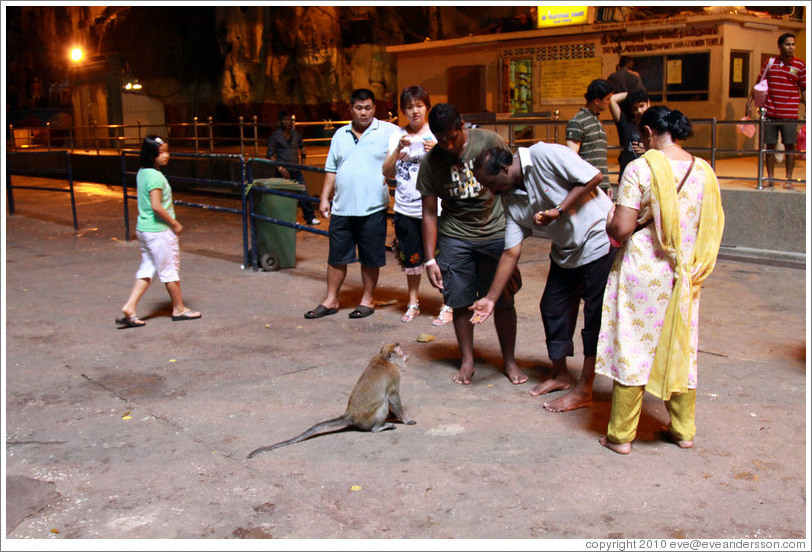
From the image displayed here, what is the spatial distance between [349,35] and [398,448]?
1073 inches

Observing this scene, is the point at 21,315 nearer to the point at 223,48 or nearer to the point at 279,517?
the point at 279,517

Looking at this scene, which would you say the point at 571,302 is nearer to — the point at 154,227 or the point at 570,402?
the point at 570,402

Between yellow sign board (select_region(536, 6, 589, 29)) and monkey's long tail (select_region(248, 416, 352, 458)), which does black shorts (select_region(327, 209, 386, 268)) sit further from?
yellow sign board (select_region(536, 6, 589, 29))

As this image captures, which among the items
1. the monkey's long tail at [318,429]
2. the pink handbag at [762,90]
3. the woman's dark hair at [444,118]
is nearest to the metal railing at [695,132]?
the pink handbag at [762,90]

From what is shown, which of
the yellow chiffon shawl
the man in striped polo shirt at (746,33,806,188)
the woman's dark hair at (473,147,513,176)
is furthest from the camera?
the man in striped polo shirt at (746,33,806,188)

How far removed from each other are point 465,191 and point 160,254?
114 inches

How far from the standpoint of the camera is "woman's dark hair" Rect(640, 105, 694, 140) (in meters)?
3.77

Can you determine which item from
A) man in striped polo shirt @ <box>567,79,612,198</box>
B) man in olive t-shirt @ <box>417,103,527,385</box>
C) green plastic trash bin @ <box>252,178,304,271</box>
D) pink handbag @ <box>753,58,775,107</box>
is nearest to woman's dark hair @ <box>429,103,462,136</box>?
man in olive t-shirt @ <box>417,103,527,385</box>

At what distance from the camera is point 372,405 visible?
13.9 ft

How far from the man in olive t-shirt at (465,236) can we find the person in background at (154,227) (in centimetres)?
244

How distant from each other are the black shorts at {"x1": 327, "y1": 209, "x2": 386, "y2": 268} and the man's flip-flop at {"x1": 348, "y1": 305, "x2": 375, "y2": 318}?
1.18 feet

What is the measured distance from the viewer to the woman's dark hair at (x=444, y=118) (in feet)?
15.0

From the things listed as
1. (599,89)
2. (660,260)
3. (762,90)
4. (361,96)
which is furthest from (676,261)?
(762,90)

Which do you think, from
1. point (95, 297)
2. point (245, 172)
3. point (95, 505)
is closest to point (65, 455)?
point (95, 505)
